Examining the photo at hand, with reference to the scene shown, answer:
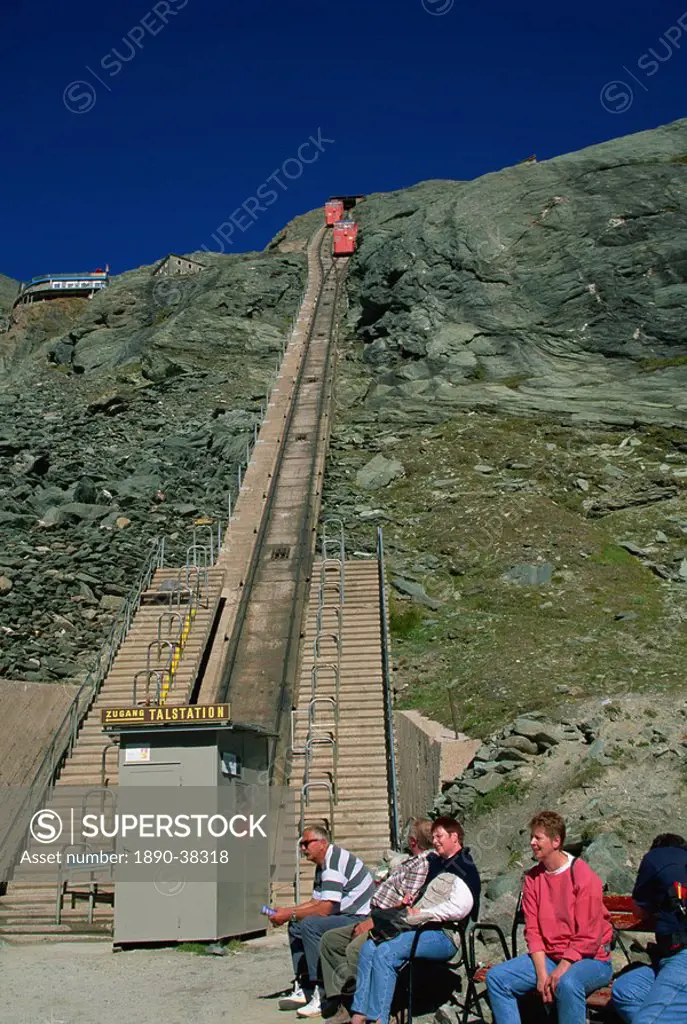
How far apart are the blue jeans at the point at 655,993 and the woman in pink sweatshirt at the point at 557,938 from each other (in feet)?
0.52

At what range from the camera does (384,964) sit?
6.57m

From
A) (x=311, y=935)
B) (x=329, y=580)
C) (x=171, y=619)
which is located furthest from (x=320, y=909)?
(x=329, y=580)

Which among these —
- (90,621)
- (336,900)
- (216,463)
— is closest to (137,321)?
(216,463)

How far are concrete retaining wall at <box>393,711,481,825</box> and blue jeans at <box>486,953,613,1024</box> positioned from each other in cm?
813

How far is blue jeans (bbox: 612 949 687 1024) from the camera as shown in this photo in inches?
217

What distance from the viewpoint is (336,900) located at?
7711mm

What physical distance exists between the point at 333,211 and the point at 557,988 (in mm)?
83777

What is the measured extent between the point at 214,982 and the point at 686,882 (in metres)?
4.43

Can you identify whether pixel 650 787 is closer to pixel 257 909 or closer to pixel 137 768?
pixel 257 909

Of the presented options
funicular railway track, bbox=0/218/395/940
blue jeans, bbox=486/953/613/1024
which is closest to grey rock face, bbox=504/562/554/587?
funicular railway track, bbox=0/218/395/940

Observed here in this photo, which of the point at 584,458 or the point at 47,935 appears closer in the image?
the point at 47,935

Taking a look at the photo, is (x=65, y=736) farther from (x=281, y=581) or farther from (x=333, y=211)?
(x=333, y=211)

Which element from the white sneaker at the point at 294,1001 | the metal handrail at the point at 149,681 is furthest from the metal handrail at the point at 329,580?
the white sneaker at the point at 294,1001

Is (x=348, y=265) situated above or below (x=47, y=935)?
above
